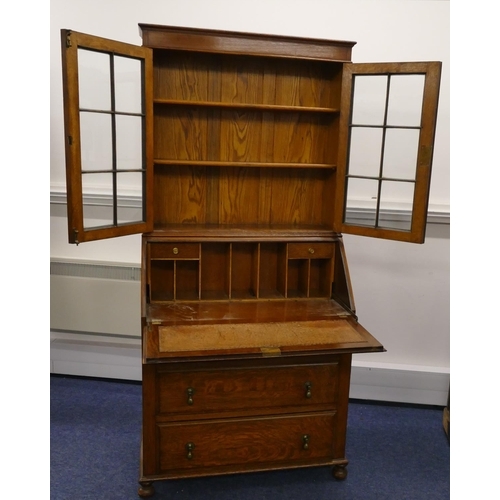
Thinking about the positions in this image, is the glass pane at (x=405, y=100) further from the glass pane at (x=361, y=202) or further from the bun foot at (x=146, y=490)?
the bun foot at (x=146, y=490)

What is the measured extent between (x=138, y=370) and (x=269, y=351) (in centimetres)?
119

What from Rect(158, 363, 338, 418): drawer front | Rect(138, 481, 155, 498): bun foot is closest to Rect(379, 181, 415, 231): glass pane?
Rect(158, 363, 338, 418): drawer front

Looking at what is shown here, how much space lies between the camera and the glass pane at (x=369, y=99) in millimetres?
1832

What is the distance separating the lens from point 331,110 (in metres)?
1.92

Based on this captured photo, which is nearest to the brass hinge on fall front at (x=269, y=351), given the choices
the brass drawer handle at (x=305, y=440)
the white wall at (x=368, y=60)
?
the brass drawer handle at (x=305, y=440)

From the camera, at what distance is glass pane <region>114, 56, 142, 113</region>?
5.49ft

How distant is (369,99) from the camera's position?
187cm

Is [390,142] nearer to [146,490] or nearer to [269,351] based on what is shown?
[269,351]

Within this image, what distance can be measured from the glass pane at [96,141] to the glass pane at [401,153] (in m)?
1.04

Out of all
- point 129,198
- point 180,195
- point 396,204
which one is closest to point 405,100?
point 396,204

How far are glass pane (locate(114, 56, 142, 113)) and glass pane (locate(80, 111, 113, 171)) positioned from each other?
0.26 feet

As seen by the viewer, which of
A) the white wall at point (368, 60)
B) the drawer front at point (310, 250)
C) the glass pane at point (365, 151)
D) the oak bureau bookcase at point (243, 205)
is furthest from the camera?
the white wall at point (368, 60)

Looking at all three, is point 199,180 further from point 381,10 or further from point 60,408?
point 60,408

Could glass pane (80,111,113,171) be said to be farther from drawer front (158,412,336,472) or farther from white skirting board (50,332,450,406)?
white skirting board (50,332,450,406)
